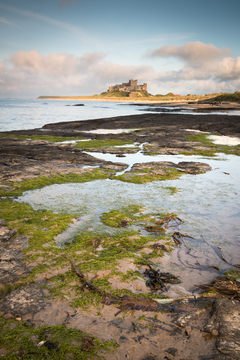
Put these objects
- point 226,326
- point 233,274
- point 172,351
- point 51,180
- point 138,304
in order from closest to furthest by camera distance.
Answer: point 172,351 → point 226,326 → point 138,304 → point 233,274 → point 51,180

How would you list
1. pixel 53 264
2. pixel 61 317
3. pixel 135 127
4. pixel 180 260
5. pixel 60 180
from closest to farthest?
1. pixel 61 317
2. pixel 53 264
3. pixel 180 260
4. pixel 60 180
5. pixel 135 127

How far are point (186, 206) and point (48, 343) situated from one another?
6.36m

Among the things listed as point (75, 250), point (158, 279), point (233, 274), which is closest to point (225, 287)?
point (233, 274)

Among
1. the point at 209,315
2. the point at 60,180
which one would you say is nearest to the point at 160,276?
the point at 209,315

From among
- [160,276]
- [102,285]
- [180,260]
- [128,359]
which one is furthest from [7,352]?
[180,260]

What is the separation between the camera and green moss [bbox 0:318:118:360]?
3.13m

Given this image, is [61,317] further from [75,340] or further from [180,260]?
[180,260]

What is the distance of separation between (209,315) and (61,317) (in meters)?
2.33

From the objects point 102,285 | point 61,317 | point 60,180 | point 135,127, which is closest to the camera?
point 61,317

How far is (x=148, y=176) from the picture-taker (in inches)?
480

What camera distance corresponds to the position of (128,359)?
3145 millimetres

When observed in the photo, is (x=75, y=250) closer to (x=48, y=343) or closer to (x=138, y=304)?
(x=138, y=304)

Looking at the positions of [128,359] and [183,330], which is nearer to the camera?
[128,359]

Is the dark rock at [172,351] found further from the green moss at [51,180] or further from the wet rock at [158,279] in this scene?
the green moss at [51,180]
